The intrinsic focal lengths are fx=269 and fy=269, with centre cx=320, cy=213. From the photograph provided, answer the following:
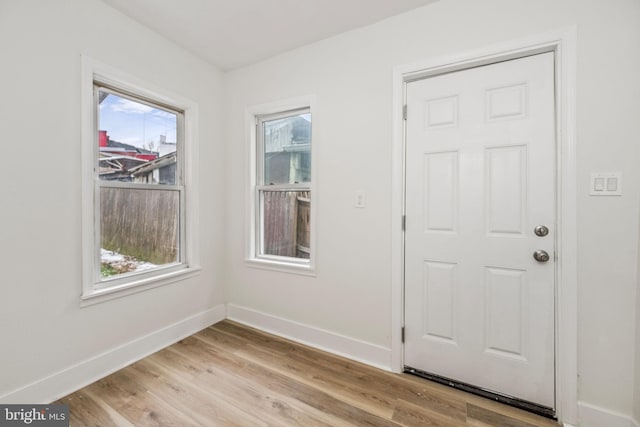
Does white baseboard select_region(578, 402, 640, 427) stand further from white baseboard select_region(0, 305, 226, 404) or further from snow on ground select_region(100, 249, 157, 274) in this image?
snow on ground select_region(100, 249, 157, 274)

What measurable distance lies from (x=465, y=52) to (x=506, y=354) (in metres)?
1.93

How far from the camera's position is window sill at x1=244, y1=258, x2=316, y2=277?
2.38m

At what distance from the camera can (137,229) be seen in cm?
220

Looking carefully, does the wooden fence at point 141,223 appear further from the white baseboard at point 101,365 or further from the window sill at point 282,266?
the window sill at point 282,266

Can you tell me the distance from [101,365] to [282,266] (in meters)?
1.44

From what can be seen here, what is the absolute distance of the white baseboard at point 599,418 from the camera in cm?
140

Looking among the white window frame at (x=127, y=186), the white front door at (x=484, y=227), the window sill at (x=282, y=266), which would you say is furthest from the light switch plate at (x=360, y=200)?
the white window frame at (x=127, y=186)

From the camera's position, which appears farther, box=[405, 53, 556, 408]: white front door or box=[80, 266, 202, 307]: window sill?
box=[80, 266, 202, 307]: window sill

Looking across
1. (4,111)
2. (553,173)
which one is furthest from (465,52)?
(4,111)

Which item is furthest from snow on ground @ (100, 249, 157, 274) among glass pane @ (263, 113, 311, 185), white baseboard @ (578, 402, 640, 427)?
white baseboard @ (578, 402, 640, 427)

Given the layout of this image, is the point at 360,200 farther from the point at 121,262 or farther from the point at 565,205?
the point at 121,262

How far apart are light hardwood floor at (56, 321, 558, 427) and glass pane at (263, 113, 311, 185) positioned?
1574mm

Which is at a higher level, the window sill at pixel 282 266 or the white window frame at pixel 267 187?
the white window frame at pixel 267 187

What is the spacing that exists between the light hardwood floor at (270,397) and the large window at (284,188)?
0.91m
